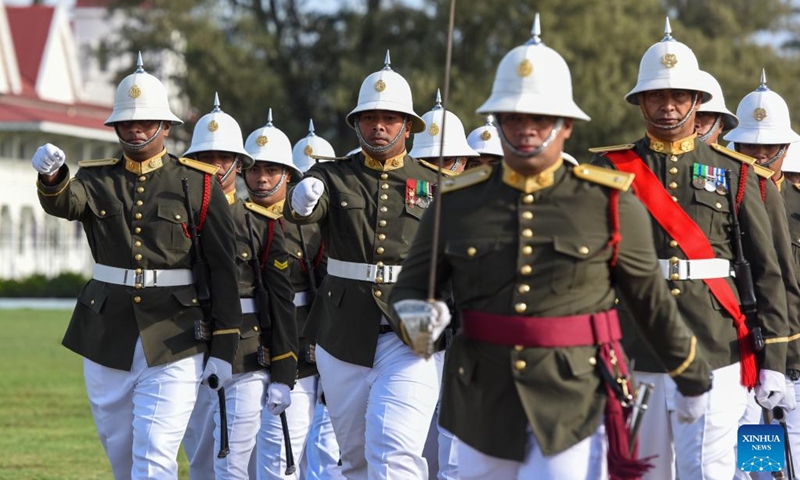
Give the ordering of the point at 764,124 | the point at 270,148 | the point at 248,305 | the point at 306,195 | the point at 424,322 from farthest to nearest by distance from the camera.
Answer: the point at 270,148
the point at 764,124
the point at 248,305
the point at 306,195
the point at 424,322

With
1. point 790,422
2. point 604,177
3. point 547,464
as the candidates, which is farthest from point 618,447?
point 790,422

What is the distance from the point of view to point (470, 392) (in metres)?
6.71

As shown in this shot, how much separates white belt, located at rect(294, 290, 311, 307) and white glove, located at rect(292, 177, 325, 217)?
2677 millimetres

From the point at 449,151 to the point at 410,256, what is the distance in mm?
5766

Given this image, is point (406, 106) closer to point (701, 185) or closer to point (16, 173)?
point (701, 185)

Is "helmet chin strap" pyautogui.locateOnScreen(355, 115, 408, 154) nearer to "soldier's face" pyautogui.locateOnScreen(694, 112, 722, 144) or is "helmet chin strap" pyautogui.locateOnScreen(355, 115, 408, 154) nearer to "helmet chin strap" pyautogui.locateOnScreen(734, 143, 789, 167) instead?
"soldier's face" pyautogui.locateOnScreen(694, 112, 722, 144)

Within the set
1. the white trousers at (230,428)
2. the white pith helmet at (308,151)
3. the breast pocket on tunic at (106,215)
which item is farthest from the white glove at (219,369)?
the white pith helmet at (308,151)

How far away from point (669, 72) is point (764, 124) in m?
3.07

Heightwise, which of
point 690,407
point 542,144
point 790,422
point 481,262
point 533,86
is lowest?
point 790,422

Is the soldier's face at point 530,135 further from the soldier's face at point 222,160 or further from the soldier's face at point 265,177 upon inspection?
the soldier's face at point 265,177

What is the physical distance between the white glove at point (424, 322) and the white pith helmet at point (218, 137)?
5891 millimetres

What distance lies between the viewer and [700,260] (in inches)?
345

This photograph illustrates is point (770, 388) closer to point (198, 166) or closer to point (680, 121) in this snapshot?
Result: point (680, 121)

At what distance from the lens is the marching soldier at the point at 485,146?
42.9 feet
